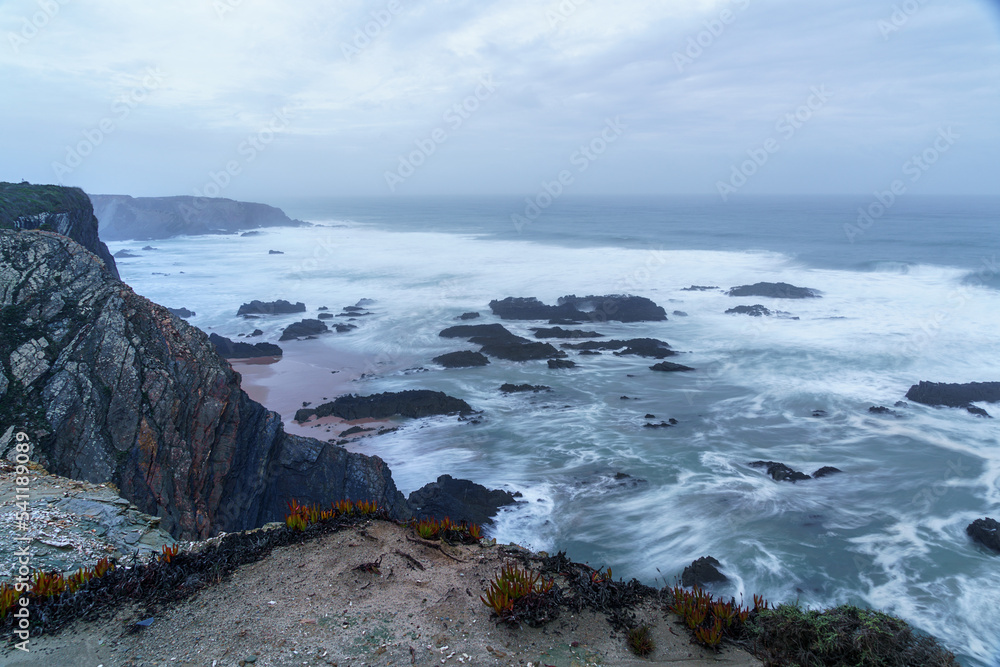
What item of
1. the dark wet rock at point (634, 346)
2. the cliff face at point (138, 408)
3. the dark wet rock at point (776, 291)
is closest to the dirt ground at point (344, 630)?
the cliff face at point (138, 408)

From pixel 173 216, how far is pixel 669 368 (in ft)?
268

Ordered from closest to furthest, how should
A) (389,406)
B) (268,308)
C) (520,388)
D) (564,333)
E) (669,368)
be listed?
(389,406), (520,388), (669,368), (564,333), (268,308)

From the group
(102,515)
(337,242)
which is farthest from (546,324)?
(337,242)

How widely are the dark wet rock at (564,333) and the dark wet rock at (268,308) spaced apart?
16.0 meters

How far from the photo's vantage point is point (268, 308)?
35.4 meters

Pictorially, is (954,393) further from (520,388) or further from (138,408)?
(138,408)

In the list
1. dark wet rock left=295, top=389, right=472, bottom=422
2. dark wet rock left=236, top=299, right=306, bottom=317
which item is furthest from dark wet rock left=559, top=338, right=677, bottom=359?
dark wet rock left=236, top=299, right=306, bottom=317

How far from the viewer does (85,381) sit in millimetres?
9430

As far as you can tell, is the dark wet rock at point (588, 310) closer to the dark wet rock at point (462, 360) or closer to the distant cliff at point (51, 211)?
the dark wet rock at point (462, 360)

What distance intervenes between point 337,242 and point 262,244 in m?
9.03

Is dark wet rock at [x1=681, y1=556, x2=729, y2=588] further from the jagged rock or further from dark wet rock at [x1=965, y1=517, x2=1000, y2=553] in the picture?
the jagged rock

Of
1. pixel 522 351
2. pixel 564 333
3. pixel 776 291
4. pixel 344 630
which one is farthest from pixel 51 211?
pixel 776 291

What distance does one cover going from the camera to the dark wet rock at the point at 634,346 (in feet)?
84.4

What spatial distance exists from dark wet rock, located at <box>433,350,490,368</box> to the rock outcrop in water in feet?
52.1
